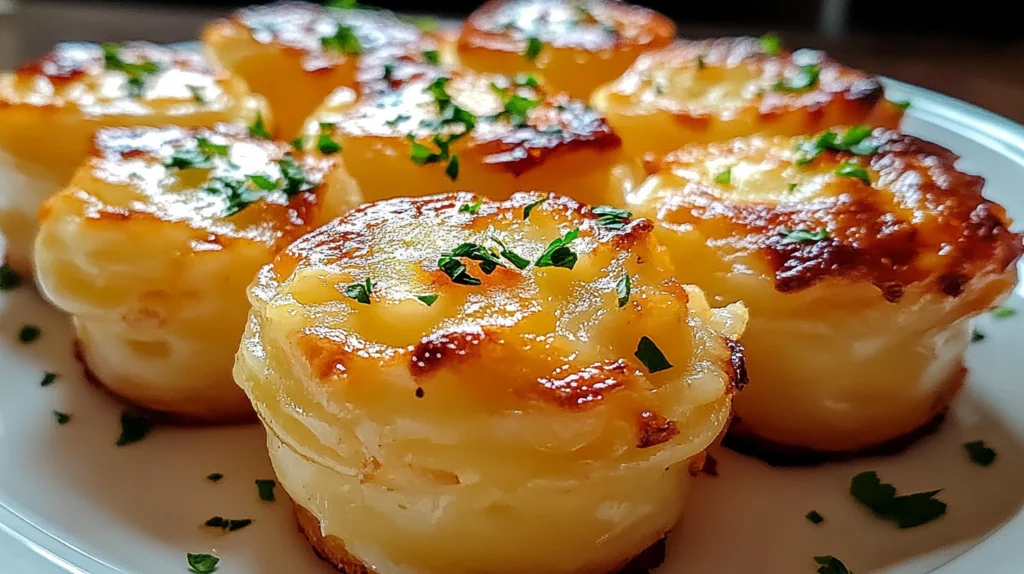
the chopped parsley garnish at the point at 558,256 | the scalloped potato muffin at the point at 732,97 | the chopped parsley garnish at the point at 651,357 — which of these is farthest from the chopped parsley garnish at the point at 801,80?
the chopped parsley garnish at the point at 651,357

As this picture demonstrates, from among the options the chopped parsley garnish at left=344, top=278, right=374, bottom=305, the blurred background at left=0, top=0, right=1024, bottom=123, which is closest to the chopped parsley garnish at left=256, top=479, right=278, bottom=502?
the chopped parsley garnish at left=344, top=278, right=374, bottom=305

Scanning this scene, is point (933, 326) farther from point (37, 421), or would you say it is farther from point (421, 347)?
point (37, 421)

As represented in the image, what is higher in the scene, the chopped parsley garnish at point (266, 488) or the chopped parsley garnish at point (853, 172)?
the chopped parsley garnish at point (853, 172)

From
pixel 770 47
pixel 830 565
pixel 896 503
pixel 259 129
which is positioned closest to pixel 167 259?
pixel 259 129

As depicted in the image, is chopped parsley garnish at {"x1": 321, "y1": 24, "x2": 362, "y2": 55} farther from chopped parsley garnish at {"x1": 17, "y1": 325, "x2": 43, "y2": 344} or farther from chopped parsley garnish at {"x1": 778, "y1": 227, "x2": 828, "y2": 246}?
chopped parsley garnish at {"x1": 778, "y1": 227, "x2": 828, "y2": 246}

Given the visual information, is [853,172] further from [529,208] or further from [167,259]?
[167,259]

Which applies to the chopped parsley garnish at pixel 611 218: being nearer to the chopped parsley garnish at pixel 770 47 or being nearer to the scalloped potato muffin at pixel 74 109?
the scalloped potato muffin at pixel 74 109
